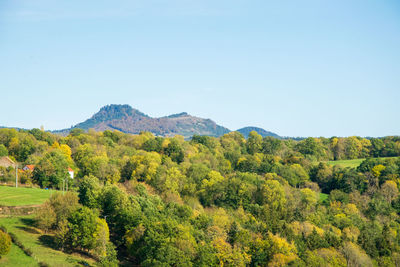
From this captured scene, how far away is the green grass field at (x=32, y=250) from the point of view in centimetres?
4103

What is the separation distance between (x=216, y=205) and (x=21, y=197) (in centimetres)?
3279

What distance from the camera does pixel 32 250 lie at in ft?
143

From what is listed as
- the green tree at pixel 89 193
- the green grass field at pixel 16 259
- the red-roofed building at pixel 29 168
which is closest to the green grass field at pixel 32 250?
the green grass field at pixel 16 259

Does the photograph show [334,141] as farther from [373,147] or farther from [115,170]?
[115,170]

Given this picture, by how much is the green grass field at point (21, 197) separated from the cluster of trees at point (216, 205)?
18.3 feet

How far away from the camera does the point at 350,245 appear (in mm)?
→ 57625

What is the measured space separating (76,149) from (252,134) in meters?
57.5

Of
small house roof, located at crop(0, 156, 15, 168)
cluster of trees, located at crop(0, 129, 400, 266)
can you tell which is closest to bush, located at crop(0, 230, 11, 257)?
cluster of trees, located at crop(0, 129, 400, 266)

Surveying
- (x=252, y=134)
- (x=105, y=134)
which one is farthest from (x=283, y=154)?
(x=105, y=134)

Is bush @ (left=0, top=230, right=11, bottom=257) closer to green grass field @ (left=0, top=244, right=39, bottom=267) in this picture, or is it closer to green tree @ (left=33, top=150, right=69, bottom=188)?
green grass field @ (left=0, top=244, right=39, bottom=267)

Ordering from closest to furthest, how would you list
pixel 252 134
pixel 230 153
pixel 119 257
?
pixel 119 257 < pixel 230 153 < pixel 252 134

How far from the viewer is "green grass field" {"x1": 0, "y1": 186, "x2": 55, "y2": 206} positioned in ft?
189

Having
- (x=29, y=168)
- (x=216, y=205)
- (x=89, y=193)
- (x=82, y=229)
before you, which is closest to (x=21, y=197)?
(x=89, y=193)

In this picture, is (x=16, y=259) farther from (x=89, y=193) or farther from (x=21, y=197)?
(x=21, y=197)
